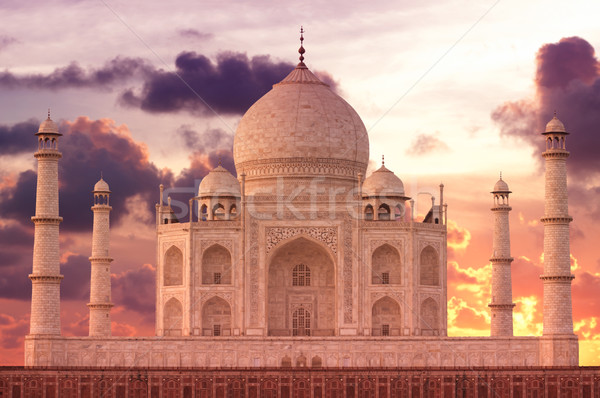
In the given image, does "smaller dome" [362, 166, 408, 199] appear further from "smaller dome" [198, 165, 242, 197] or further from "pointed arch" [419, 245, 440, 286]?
"smaller dome" [198, 165, 242, 197]

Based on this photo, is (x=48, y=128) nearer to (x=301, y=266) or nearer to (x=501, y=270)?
(x=301, y=266)

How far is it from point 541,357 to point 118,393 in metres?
12.9

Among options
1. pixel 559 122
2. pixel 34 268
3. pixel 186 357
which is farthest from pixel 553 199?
pixel 34 268

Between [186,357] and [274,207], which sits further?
[274,207]

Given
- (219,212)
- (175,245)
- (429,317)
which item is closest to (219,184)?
(219,212)

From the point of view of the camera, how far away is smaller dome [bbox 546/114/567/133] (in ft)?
133

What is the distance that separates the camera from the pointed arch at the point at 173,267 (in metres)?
43.3

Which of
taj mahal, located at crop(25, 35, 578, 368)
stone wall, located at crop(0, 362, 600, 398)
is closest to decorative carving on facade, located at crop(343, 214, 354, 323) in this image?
taj mahal, located at crop(25, 35, 578, 368)

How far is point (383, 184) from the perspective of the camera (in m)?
44.6

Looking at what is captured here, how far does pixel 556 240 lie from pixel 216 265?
11.2 meters

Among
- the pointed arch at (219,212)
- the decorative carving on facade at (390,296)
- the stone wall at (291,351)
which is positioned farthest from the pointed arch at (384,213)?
the stone wall at (291,351)

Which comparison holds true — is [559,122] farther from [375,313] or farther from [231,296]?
[231,296]

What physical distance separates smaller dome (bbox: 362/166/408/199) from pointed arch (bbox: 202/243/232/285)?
5575mm

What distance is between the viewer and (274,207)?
42812 millimetres
